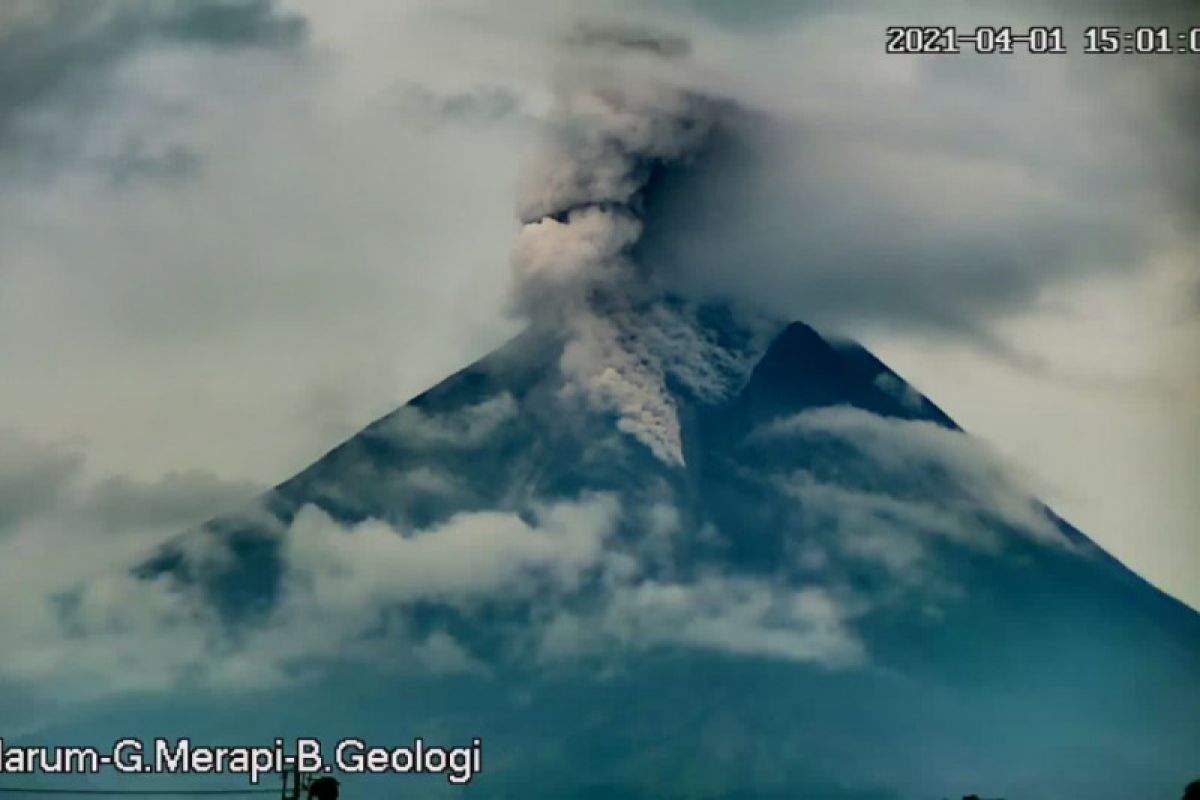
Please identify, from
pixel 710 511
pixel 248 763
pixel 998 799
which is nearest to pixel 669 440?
pixel 710 511

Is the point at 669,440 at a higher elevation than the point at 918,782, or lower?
higher

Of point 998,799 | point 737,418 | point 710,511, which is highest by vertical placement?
point 737,418

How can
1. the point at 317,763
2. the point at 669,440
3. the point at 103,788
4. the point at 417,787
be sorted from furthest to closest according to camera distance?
1. the point at 417,787
2. the point at 669,440
3. the point at 103,788
4. the point at 317,763

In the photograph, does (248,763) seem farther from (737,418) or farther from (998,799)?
(737,418)

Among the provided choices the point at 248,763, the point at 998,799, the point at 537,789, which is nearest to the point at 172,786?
the point at 537,789

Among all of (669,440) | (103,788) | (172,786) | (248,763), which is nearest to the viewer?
(248,763)

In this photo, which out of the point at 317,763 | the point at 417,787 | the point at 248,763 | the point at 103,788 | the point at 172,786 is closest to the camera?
the point at 317,763

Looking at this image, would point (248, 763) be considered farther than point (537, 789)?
No

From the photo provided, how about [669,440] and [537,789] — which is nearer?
[537,789]

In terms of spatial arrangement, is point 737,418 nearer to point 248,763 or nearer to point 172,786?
point 172,786
